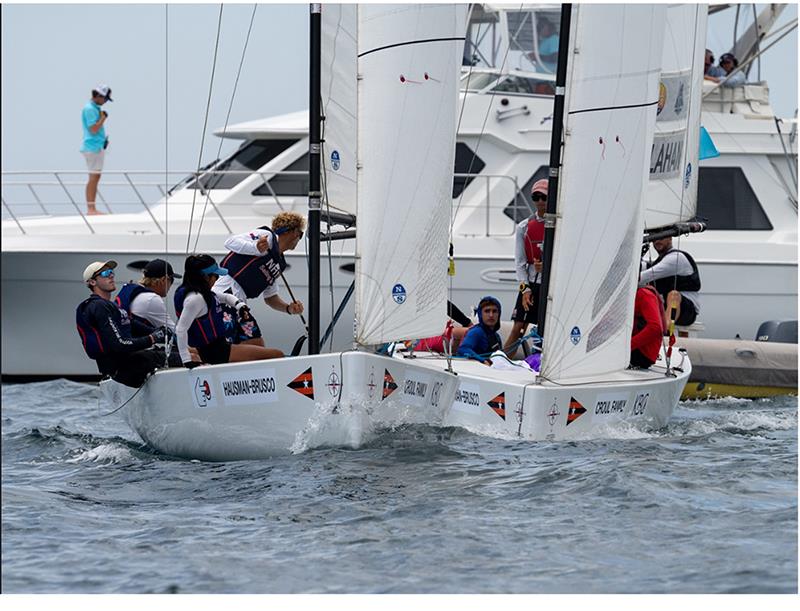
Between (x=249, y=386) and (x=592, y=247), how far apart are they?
8.89ft

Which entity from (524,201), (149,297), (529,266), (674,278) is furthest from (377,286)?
(524,201)

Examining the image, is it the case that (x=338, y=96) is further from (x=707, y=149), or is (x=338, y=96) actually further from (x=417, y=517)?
(x=707, y=149)

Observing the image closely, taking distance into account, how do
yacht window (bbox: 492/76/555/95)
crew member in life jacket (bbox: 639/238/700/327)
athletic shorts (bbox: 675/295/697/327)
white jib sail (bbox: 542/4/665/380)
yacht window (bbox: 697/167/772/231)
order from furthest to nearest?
yacht window (bbox: 492/76/555/95) → yacht window (bbox: 697/167/772/231) → athletic shorts (bbox: 675/295/697/327) → crew member in life jacket (bbox: 639/238/700/327) → white jib sail (bbox: 542/4/665/380)

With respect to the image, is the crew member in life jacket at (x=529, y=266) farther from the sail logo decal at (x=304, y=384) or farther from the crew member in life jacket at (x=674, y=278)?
the sail logo decal at (x=304, y=384)

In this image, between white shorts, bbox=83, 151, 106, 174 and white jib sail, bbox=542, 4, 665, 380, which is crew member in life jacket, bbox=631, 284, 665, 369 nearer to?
white jib sail, bbox=542, 4, 665, 380

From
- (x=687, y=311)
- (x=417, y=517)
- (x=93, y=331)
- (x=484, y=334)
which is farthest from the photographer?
(x=687, y=311)

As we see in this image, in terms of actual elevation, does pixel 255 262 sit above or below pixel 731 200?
below

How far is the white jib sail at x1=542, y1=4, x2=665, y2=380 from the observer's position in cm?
923

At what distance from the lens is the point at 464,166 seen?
15.5 metres

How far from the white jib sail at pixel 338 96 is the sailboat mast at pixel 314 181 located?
160mm

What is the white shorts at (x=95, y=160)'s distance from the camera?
1545 cm

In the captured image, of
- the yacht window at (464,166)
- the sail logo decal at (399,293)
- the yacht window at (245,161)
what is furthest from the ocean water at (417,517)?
the yacht window at (245,161)

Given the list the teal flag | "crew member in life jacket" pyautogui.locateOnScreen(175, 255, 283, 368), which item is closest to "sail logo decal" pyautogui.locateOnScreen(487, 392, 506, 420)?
"crew member in life jacket" pyautogui.locateOnScreen(175, 255, 283, 368)

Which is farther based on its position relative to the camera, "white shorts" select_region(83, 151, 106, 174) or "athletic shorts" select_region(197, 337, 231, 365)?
"white shorts" select_region(83, 151, 106, 174)
